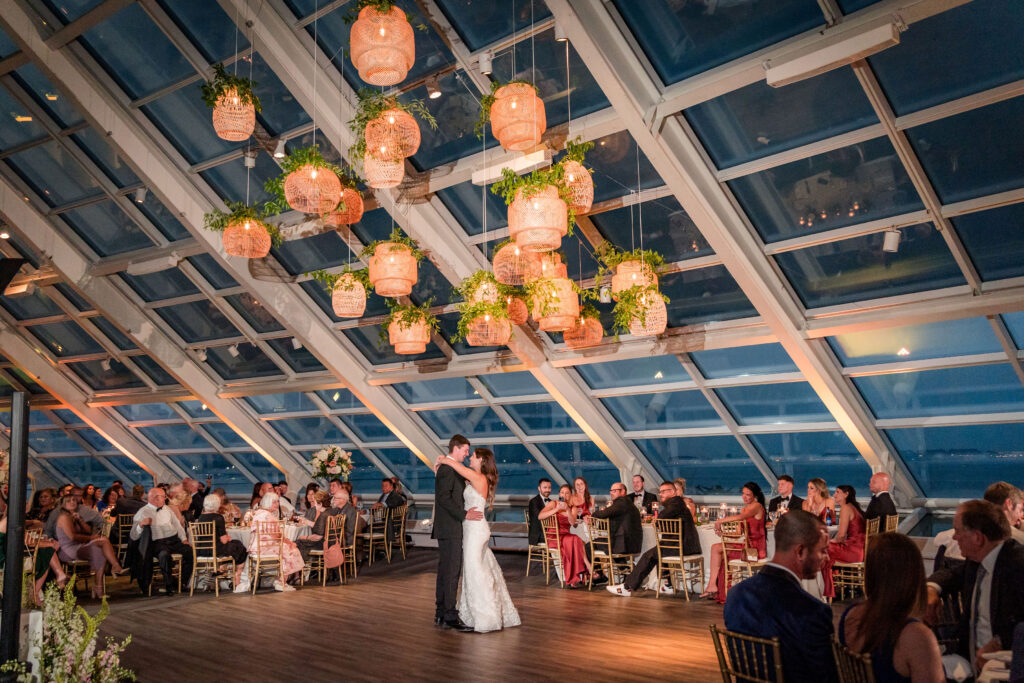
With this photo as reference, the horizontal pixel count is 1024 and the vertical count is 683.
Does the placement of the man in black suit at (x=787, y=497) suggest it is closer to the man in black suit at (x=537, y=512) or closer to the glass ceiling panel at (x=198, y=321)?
the man in black suit at (x=537, y=512)

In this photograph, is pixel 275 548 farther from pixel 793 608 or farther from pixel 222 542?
pixel 793 608

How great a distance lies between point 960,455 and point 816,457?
1.58 metres

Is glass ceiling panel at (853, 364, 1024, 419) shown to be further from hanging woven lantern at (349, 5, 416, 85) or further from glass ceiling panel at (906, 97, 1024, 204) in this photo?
hanging woven lantern at (349, 5, 416, 85)

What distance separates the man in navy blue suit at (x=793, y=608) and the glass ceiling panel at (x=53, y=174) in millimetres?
10140

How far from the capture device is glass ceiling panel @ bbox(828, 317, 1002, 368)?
7.88 metres

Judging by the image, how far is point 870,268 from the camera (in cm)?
746

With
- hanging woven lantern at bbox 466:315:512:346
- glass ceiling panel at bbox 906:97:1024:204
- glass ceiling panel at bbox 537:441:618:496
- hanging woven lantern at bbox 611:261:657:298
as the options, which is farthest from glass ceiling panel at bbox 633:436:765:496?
glass ceiling panel at bbox 906:97:1024:204

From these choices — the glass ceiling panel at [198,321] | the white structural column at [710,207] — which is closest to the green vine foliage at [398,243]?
the white structural column at [710,207]

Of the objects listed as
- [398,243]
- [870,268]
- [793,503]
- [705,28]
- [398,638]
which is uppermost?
[705,28]

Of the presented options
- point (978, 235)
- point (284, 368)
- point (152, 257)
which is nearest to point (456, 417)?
point (284, 368)

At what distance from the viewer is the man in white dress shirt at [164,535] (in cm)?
927

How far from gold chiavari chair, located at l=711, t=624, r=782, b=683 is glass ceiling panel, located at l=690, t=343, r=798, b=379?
21.4 ft

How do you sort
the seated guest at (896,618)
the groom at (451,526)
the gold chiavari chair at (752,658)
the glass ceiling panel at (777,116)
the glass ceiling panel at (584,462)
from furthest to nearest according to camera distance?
the glass ceiling panel at (584,462) → the groom at (451,526) → the glass ceiling panel at (777,116) → the gold chiavari chair at (752,658) → the seated guest at (896,618)

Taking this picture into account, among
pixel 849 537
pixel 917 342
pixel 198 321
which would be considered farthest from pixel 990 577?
pixel 198 321
